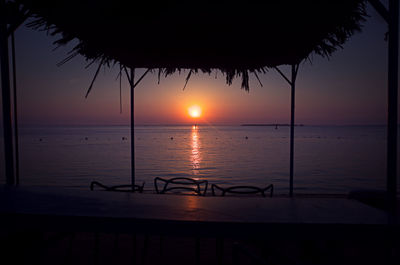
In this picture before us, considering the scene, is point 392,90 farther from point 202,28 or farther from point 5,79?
point 5,79

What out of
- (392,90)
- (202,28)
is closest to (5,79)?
(202,28)

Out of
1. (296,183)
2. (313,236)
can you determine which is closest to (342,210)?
(313,236)

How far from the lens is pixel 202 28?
2678 mm

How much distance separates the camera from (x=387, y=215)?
1555 millimetres

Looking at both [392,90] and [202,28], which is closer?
[392,90]

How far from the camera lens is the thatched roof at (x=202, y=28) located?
2.15 meters

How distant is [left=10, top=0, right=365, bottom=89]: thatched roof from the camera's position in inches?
84.8

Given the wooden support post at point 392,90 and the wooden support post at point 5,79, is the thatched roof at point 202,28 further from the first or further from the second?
the wooden support post at point 392,90

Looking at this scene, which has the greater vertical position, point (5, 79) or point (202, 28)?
point (202, 28)

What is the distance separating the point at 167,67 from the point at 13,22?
2.45 meters

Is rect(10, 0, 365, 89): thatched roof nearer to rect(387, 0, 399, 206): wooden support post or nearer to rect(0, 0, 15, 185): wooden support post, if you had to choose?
rect(0, 0, 15, 185): wooden support post

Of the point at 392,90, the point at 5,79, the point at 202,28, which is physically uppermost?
the point at 202,28

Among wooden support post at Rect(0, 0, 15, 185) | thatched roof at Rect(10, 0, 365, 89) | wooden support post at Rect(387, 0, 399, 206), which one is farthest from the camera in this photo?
wooden support post at Rect(0, 0, 15, 185)

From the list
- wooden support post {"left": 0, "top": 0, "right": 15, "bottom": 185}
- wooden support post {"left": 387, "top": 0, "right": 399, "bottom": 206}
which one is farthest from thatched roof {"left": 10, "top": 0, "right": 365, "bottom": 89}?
wooden support post {"left": 387, "top": 0, "right": 399, "bottom": 206}
